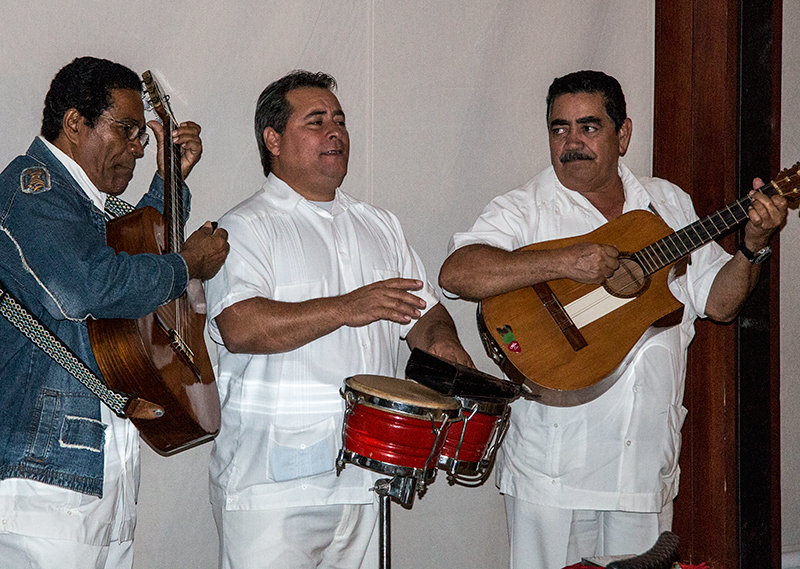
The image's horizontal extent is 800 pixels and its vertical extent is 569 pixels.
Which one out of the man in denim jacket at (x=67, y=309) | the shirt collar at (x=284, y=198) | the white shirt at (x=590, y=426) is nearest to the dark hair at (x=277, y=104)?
the shirt collar at (x=284, y=198)

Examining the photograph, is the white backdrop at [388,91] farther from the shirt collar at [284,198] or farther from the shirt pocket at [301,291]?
the shirt pocket at [301,291]

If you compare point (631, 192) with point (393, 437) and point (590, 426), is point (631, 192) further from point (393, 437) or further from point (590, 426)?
point (393, 437)

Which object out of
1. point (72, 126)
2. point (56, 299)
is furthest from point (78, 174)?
point (56, 299)

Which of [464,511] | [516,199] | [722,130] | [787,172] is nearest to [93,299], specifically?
[516,199]

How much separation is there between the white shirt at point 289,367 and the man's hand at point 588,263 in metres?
0.62

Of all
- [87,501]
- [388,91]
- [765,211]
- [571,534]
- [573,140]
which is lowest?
[571,534]

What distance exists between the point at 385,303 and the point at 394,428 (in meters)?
0.36

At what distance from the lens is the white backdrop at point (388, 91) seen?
121 inches

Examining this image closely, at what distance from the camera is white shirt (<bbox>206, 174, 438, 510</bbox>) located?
2.78m

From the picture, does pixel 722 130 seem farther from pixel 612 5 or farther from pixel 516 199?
pixel 516 199

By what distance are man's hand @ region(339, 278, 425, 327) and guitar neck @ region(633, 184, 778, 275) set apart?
3.02ft

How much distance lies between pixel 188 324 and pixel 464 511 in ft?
5.16

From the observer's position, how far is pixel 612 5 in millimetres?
3959

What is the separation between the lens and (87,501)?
2436 mm
